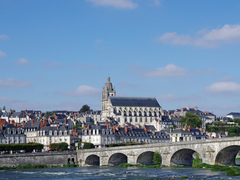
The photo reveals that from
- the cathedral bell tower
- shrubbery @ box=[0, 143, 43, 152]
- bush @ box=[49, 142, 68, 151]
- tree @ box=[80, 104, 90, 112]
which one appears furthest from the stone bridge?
tree @ box=[80, 104, 90, 112]

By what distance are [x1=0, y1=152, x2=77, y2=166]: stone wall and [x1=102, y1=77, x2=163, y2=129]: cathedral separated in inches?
3013

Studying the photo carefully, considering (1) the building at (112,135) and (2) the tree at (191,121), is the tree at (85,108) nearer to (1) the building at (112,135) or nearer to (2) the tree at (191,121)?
(2) the tree at (191,121)

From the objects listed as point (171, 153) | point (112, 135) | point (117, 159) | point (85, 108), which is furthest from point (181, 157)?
point (85, 108)

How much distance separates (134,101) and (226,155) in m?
104

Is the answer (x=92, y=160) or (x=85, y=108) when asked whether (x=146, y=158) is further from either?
(x=85, y=108)

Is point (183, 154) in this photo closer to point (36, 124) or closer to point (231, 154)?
point (231, 154)

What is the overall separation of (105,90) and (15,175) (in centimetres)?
11854

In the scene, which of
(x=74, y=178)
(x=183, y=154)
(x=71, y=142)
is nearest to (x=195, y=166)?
(x=183, y=154)

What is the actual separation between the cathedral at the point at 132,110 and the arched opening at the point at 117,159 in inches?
2989

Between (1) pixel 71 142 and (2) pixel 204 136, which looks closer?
(1) pixel 71 142

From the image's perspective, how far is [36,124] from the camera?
4530 inches

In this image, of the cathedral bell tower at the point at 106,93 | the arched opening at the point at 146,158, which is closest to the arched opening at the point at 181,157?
the arched opening at the point at 146,158

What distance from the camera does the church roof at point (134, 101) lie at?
167 metres

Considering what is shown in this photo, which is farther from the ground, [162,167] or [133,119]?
[133,119]
